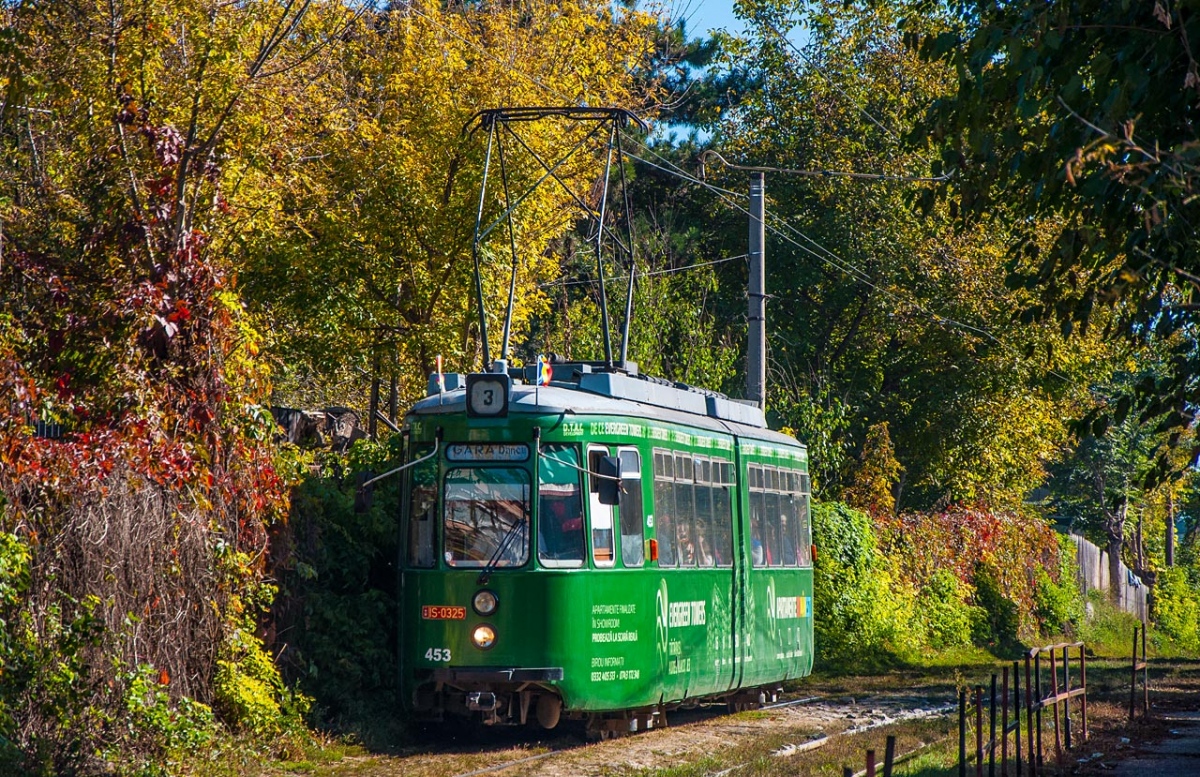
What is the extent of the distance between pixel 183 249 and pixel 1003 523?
83.0 ft

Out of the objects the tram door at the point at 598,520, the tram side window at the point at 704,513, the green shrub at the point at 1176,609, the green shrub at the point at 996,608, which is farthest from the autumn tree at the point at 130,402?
the green shrub at the point at 1176,609

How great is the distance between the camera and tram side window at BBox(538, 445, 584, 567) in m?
13.5

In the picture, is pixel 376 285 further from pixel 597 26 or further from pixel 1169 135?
pixel 1169 135

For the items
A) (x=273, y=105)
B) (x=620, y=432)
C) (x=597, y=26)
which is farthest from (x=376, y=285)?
(x=597, y=26)

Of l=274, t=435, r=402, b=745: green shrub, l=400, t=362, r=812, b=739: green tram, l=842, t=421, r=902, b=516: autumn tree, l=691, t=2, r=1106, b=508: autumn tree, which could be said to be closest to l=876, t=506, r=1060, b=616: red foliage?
l=842, t=421, r=902, b=516: autumn tree

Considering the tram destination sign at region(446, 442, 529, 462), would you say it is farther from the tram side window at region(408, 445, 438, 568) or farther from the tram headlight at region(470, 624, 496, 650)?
the tram headlight at region(470, 624, 496, 650)

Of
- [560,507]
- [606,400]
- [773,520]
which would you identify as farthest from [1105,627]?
[560,507]

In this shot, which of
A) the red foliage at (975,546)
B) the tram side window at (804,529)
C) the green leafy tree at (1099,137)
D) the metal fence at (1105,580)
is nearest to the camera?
the green leafy tree at (1099,137)

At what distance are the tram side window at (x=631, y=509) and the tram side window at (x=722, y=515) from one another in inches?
77.3

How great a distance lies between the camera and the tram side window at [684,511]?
49.5ft

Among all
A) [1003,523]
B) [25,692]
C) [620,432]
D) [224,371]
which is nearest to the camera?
[25,692]

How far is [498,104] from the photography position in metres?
21.5

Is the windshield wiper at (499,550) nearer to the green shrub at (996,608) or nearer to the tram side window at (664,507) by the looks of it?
the tram side window at (664,507)

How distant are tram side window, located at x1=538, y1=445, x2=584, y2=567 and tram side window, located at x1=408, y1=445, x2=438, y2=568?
980mm
